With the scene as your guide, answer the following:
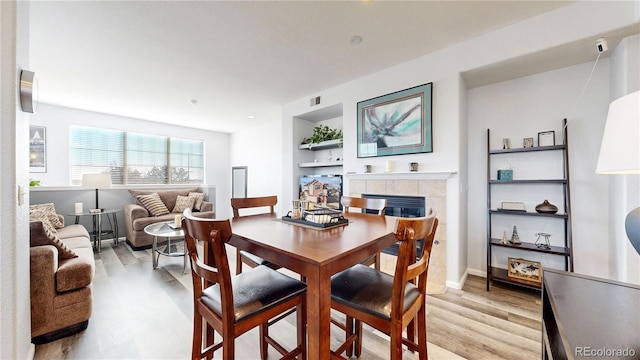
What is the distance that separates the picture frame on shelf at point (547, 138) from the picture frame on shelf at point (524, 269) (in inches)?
48.3

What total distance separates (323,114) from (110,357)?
145 inches

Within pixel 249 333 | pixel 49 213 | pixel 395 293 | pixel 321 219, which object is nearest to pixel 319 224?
pixel 321 219

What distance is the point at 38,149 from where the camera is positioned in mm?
4195

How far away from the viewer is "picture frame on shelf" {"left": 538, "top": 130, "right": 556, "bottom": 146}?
241 cm

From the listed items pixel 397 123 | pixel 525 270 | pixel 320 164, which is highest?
pixel 397 123

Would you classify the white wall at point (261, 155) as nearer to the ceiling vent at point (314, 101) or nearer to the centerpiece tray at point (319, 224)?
the ceiling vent at point (314, 101)

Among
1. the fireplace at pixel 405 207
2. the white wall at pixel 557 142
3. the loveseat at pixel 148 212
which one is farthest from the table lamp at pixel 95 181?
the white wall at pixel 557 142

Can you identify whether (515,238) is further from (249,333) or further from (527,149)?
(249,333)

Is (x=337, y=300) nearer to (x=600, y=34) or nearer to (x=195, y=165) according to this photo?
(x=600, y=34)

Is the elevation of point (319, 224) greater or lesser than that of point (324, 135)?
lesser

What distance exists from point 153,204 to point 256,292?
446cm

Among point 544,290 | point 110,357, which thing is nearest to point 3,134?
point 110,357

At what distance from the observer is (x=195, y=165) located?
6.29 m

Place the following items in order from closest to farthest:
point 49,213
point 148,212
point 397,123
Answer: point 397,123 < point 49,213 < point 148,212
